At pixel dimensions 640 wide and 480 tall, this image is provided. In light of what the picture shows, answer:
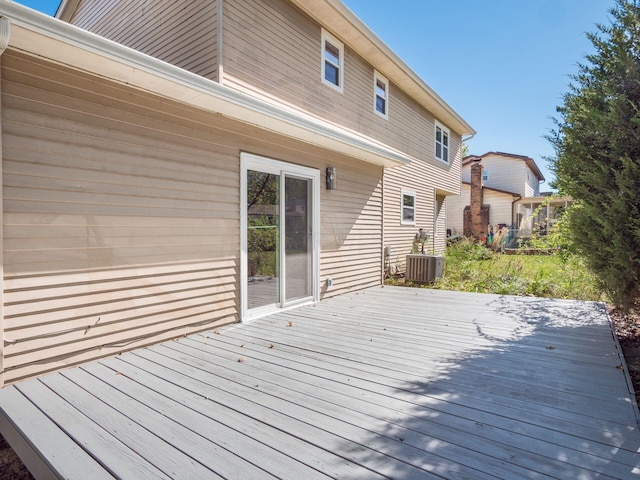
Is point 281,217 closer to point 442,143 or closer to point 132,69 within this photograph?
point 132,69

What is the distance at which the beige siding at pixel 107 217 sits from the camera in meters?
2.80

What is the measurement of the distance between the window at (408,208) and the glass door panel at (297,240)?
13.9 ft

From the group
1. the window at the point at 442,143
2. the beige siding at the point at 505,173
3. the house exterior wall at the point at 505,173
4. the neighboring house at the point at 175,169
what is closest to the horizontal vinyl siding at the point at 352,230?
the neighboring house at the point at 175,169

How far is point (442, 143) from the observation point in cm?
1214

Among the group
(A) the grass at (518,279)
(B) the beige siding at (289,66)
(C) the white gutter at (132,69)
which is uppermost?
(B) the beige siding at (289,66)

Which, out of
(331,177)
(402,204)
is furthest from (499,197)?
(331,177)

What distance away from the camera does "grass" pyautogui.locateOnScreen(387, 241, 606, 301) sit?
657 centimetres

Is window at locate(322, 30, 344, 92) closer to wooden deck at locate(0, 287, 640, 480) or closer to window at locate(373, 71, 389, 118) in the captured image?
window at locate(373, 71, 389, 118)

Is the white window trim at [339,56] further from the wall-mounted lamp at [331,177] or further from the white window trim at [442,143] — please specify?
the white window trim at [442,143]

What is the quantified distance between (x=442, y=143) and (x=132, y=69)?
1107cm

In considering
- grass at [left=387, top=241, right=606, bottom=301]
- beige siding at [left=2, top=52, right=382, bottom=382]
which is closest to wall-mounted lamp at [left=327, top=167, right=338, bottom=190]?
beige siding at [left=2, top=52, right=382, bottom=382]

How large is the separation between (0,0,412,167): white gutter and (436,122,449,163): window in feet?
26.5

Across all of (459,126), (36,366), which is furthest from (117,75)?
(459,126)

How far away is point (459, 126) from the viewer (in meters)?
12.6
